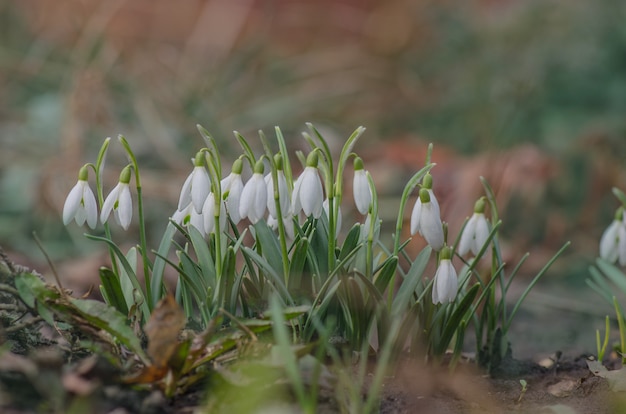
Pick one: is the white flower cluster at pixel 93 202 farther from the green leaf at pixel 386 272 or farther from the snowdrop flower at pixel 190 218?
the green leaf at pixel 386 272

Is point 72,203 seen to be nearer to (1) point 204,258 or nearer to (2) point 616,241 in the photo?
(1) point 204,258

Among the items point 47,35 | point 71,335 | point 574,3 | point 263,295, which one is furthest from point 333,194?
point 47,35

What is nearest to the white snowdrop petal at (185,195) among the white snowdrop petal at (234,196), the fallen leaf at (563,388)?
the white snowdrop petal at (234,196)

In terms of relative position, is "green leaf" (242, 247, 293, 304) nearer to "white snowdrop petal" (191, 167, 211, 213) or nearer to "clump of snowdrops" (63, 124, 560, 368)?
"clump of snowdrops" (63, 124, 560, 368)

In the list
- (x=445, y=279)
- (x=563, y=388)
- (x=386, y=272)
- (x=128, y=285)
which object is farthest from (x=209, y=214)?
(x=563, y=388)

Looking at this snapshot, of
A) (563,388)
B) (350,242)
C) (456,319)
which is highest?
(350,242)

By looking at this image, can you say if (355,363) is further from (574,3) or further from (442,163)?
(574,3)
